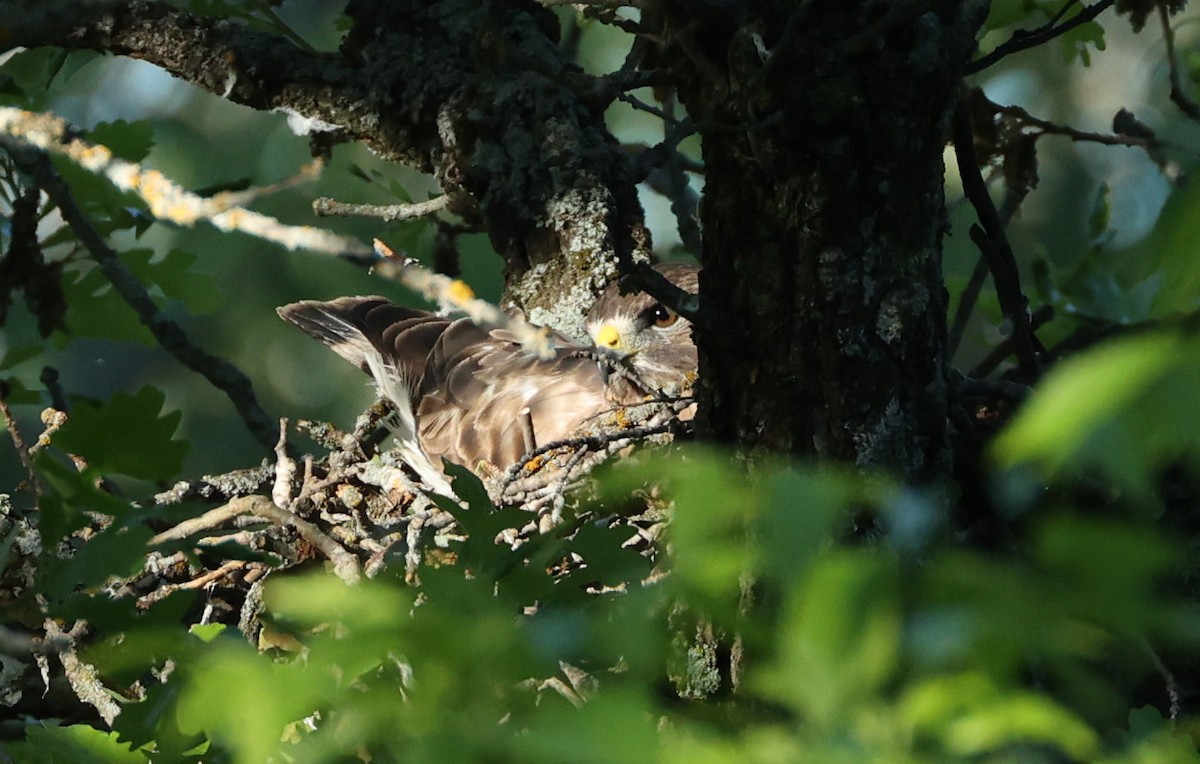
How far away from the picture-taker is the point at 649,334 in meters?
3.34

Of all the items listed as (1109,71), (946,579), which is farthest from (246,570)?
(1109,71)

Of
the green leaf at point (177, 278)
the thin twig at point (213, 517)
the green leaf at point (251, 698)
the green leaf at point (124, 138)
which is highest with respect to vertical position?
the green leaf at point (124, 138)

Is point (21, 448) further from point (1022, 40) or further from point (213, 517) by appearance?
point (1022, 40)

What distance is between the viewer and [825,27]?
4.85ft

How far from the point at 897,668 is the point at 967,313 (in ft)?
6.25

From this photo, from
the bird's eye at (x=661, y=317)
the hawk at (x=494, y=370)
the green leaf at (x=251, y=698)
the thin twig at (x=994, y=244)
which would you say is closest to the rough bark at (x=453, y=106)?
the hawk at (x=494, y=370)

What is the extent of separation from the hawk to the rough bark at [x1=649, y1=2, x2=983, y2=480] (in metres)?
1.24

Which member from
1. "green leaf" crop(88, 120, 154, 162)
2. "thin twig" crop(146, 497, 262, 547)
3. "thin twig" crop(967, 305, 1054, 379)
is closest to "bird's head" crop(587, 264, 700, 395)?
"thin twig" crop(967, 305, 1054, 379)

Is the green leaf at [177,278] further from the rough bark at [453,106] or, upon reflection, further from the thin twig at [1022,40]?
the thin twig at [1022,40]

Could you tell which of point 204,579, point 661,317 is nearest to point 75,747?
point 204,579

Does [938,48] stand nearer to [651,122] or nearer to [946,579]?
[946,579]

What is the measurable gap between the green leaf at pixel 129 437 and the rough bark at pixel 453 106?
5.19 ft

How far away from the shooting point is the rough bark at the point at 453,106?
2809 mm

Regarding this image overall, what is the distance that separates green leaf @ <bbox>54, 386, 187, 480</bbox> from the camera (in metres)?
1.34
